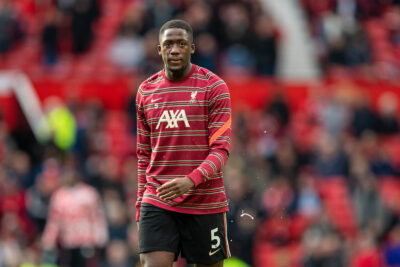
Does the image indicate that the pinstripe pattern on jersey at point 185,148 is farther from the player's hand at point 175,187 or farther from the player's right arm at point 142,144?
the player's hand at point 175,187

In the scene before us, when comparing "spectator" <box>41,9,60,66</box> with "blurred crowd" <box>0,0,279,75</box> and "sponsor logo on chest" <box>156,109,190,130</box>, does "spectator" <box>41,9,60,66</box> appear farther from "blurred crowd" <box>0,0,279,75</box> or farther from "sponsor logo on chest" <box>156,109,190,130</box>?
"sponsor logo on chest" <box>156,109,190,130</box>

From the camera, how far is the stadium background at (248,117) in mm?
15047

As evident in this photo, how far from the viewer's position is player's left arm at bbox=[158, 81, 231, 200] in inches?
244

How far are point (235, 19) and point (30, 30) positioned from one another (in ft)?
15.9

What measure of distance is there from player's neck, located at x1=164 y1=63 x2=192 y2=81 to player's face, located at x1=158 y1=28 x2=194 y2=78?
2 centimetres

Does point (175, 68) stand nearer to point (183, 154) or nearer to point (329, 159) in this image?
point (183, 154)

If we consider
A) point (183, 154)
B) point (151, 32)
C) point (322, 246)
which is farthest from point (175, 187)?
point (151, 32)

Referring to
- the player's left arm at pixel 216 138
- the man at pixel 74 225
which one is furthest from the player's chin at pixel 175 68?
the man at pixel 74 225

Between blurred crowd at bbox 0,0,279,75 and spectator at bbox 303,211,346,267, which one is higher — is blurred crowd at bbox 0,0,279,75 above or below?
above

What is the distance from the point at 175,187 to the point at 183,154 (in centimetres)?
41

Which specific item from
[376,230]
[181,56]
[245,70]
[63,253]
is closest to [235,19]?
[245,70]

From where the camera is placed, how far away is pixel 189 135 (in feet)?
21.2

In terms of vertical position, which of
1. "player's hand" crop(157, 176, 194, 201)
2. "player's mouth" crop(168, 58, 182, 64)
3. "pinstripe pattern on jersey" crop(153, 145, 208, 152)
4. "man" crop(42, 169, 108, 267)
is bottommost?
"man" crop(42, 169, 108, 267)

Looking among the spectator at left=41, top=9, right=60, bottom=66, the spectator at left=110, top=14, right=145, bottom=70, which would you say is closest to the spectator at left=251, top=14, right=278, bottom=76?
the spectator at left=110, top=14, right=145, bottom=70
